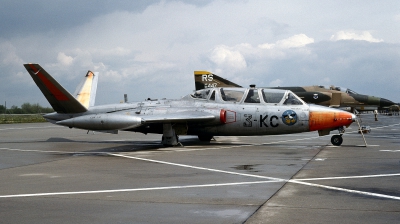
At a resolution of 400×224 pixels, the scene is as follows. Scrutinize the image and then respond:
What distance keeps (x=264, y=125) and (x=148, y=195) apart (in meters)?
11.0

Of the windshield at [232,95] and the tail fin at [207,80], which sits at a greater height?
the tail fin at [207,80]

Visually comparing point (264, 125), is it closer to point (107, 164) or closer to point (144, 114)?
point (144, 114)

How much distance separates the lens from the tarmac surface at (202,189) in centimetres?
657

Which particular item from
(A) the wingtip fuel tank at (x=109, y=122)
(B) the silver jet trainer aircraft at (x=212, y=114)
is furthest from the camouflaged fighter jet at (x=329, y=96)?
(A) the wingtip fuel tank at (x=109, y=122)

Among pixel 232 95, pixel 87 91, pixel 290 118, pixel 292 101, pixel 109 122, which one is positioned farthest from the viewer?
pixel 87 91

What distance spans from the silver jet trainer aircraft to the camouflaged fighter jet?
75.9ft

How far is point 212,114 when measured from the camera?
18922 mm

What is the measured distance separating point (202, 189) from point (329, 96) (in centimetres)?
3502

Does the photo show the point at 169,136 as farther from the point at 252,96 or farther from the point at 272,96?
the point at 272,96

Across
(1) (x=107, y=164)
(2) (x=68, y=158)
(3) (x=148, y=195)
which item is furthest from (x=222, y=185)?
(2) (x=68, y=158)

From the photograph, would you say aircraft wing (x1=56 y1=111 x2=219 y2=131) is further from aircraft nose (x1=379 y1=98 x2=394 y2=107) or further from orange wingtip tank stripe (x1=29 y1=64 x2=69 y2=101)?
aircraft nose (x1=379 y1=98 x2=394 y2=107)

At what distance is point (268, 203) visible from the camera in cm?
732

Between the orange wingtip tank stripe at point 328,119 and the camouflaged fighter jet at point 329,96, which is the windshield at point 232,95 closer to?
the orange wingtip tank stripe at point 328,119

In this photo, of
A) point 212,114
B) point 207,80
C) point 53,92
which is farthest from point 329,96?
point 53,92
